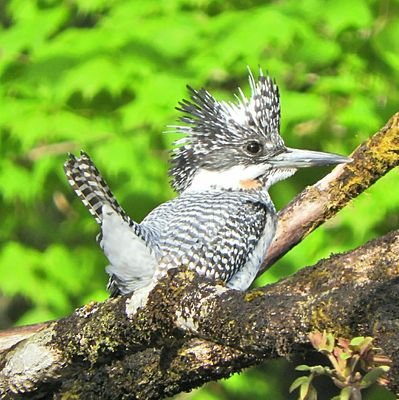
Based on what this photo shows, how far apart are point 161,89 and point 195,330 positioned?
11.7ft

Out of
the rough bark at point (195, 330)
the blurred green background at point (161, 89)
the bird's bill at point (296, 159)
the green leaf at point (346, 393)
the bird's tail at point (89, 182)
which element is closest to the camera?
the green leaf at point (346, 393)

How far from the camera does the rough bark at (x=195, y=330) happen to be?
102 inches

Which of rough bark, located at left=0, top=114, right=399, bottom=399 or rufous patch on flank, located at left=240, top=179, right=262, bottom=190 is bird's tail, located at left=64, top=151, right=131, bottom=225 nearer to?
rough bark, located at left=0, top=114, right=399, bottom=399

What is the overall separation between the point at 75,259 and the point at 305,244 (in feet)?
5.18

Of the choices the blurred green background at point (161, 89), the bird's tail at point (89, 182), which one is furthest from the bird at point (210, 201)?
the blurred green background at point (161, 89)

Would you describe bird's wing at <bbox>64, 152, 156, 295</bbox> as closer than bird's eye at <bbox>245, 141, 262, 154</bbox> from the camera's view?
Yes

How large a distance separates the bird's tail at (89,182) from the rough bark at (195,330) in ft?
2.08

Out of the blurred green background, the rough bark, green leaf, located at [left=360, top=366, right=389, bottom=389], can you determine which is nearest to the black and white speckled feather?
the rough bark

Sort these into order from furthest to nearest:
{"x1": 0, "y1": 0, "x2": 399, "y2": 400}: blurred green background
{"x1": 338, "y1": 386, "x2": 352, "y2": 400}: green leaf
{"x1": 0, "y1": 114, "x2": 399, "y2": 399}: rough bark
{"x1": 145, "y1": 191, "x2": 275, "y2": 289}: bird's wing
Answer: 1. {"x1": 0, "y1": 0, "x2": 399, "y2": 400}: blurred green background
2. {"x1": 145, "y1": 191, "x2": 275, "y2": 289}: bird's wing
3. {"x1": 0, "y1": 114, "x2": 399, "y2": 399}: rough bark
4. {"x1": 338, "y1": 386, "x2": 352, "y2": 400}: green leaf

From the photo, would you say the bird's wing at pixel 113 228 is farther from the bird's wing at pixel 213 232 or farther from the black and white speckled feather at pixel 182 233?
the bird's wing at pixel 213 232

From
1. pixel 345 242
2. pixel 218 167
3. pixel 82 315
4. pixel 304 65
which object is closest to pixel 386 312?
pixel 82 315

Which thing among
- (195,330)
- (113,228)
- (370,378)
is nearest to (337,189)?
(113,228)

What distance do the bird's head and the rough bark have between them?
4.85 feet

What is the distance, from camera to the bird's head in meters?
4.89
